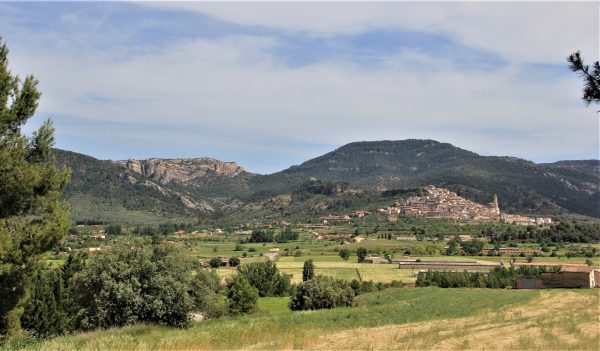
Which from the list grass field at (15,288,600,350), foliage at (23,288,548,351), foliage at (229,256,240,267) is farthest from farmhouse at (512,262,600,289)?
foliage at (229,256,240,267)

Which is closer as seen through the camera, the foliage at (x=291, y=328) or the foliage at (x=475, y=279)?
the foliage at (x=291, y=328)

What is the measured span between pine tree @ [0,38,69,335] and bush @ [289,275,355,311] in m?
34.3

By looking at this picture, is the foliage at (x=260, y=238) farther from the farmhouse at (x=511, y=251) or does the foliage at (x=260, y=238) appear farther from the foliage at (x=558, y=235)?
the farmhouse at (x=511, y=251)

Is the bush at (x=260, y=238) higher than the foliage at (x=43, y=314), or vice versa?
the bush at (x=260, y=238)

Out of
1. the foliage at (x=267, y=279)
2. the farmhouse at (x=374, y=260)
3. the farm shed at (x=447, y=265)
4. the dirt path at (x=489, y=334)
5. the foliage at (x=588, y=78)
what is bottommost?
the foliage at (x=267, y=279)

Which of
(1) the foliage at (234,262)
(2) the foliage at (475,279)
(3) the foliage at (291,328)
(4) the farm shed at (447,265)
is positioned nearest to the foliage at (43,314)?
(3) the foliage at (291,328)

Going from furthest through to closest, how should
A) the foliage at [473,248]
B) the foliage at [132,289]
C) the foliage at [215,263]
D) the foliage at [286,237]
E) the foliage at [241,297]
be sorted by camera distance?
1. the foliage at [286,237]
2. the foliage at [473,248]
3. the foliage at [215,263]
4. the foliage at [241,297]
5. the foliage at [132,289]

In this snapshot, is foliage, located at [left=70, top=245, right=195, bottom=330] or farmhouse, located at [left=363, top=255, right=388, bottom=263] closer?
foliage, located at [left=70, top=245, right=195, bottom=330]

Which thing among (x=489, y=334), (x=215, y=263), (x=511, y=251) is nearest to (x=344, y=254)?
(x=215, y=263)

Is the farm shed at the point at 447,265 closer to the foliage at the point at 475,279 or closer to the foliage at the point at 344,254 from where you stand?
the foliage at the point at 475,279

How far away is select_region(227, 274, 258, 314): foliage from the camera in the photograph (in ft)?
182

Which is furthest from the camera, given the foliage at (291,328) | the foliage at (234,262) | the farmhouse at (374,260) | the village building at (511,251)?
the village building at (511,251)

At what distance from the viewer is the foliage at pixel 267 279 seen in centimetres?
7838

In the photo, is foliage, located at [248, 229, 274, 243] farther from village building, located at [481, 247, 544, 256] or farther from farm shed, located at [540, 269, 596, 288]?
farm shed, located at [540, 269, 596, 288]
